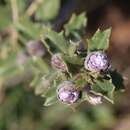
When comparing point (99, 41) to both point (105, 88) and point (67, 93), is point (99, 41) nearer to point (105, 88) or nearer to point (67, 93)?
point (105, 88)

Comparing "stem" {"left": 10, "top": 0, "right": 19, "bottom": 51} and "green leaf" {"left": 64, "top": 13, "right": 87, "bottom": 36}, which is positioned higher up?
"stem" {"left": 10, "top": 0, "right": 19, "bottom": 51}

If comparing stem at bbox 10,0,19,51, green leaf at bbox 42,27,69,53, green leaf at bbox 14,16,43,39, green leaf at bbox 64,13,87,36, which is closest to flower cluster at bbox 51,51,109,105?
green leaf at bbox 42,27,69,53

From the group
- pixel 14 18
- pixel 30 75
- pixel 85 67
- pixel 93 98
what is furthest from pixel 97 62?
pixel 30 75

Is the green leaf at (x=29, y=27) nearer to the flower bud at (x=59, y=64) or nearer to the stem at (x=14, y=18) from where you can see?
the stem at (x=14, y=18)

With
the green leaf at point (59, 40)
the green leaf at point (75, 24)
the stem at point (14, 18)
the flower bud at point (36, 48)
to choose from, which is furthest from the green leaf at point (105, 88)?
the stem at point (14, 18)

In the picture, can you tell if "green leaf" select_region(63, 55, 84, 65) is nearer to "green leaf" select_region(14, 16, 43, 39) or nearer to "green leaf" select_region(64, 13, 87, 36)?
"green leaf" select_region(64, 13, 87, 36)
